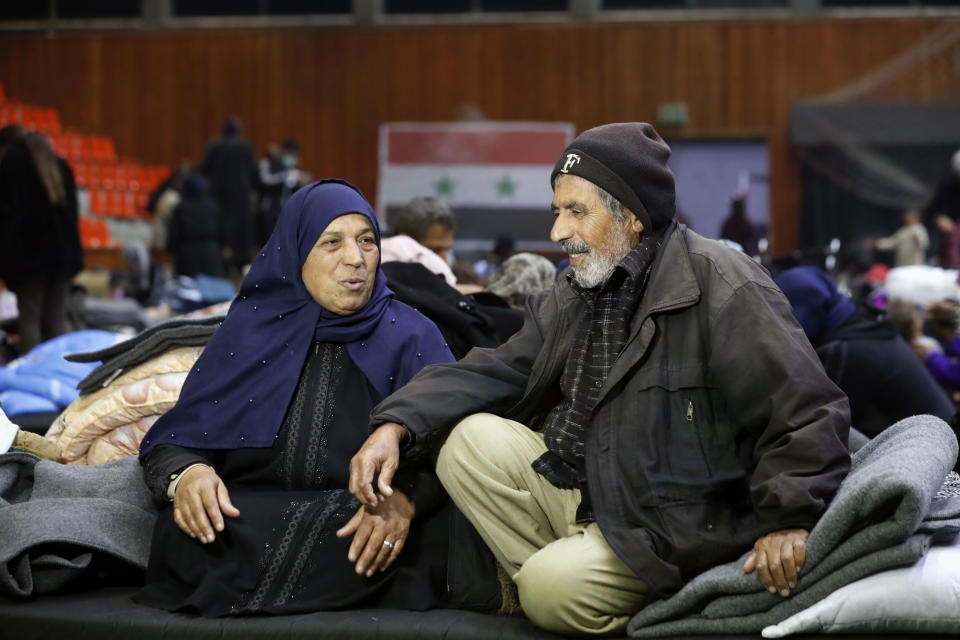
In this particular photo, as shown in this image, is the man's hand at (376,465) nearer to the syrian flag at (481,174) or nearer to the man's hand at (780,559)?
the man's hand at (780,559)

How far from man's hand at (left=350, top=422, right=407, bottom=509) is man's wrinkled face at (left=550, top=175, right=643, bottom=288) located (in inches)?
20.0

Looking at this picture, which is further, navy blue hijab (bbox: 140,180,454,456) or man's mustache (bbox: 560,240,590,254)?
navy blue hijab (bbox: 140,180,454,456)

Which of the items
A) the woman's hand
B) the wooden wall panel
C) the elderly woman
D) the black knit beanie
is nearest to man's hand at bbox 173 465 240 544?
the elderly woman

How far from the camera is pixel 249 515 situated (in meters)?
2.61

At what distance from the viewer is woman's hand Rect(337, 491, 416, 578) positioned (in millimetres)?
2453

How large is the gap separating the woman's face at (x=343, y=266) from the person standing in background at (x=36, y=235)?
3.75 metres

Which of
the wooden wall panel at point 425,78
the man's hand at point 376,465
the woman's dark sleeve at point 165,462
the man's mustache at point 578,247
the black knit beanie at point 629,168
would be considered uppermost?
the wooden wall panel at point 425,78

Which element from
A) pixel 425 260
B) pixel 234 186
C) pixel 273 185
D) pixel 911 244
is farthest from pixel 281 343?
pixel 911 244

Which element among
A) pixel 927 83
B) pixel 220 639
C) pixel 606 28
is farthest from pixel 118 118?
pixel 220 639

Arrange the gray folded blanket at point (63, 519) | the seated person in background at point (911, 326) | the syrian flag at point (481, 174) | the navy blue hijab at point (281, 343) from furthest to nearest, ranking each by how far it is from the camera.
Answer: the syrian flag at point (481, 174) < the seated person in background at point (911, 326) < the navy blue hijab at point (281, 343) < the gray folded blanket at point (63, 519)

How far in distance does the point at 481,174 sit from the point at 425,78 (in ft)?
5.84

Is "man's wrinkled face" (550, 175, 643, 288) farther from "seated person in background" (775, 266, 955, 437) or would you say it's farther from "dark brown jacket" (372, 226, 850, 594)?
"seated person in background" (775, 266, 955, 437)

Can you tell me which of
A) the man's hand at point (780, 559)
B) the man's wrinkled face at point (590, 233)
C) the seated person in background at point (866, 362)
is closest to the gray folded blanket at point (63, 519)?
the man's wrinkled face at point (590, 233)

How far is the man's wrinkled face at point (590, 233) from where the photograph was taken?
2434 mm
